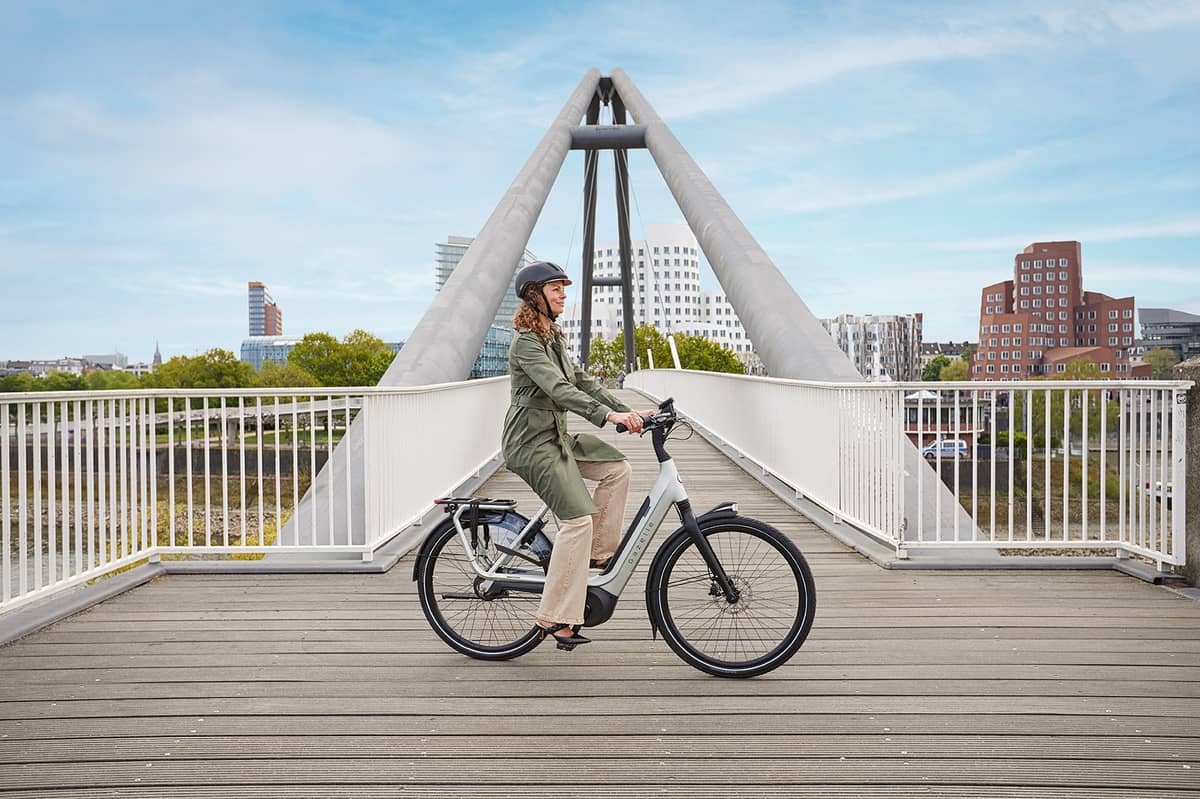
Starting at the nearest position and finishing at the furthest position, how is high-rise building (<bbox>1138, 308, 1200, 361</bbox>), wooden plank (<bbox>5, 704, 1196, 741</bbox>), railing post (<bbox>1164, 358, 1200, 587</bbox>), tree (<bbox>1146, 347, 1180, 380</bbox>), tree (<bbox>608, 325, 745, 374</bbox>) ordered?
wooden plank (<bbox>5, 704, 1196, 741</bbox>) < railing post (<bbox>1164, 358, 1200, 587</bbox>) < tree (<bbox>608, 325, 745, 374</bbox>) < tree (<bbox>1146, 347, 1180, 380</bbox>) < high-rise building (<bbox>1138, 308, 1200, 361</bbox>)

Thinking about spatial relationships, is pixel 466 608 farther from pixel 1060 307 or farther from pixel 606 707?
pixel 1060 307

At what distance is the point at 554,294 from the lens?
12.2ft

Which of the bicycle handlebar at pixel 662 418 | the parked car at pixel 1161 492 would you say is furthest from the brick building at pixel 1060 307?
the bicycle handlebar at pixel 662 418

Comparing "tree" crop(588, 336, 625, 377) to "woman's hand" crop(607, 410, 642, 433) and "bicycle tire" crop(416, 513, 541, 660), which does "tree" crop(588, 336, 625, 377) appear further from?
"woman's hand" crop(607, 410, 642, 433)

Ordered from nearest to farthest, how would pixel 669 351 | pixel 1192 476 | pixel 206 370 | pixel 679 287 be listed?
pixel 1192 476
pixel 206 370
pixel 669 351
pixel 679 287

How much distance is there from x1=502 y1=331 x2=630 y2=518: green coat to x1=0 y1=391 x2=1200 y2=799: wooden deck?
2.44 feet

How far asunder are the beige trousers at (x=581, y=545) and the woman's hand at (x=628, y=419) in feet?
0.76

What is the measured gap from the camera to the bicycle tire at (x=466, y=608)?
12.9ft

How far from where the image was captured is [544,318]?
12.2 ft

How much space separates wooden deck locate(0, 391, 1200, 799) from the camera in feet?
9.32

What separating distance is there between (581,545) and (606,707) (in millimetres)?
594

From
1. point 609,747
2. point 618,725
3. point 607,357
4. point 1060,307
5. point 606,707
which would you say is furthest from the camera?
point 1060,307

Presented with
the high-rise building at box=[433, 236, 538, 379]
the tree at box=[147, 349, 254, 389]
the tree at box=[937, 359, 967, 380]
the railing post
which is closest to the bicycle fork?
the railing post

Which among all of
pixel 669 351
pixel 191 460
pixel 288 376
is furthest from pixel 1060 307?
pixel 191 460
